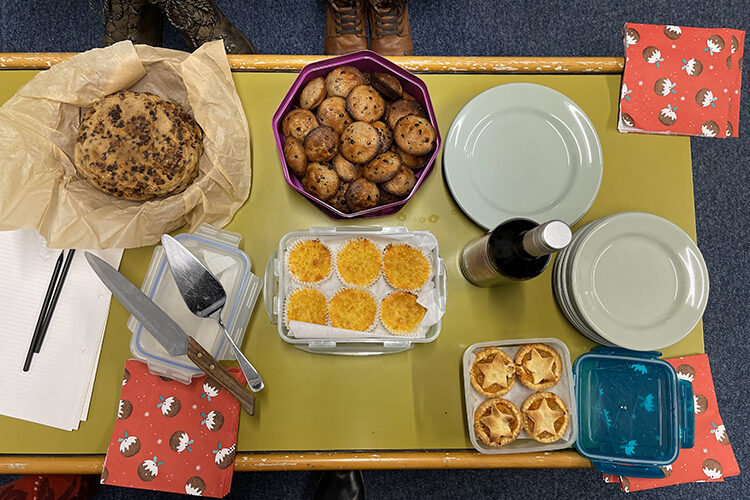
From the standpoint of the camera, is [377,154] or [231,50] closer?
[377,154]

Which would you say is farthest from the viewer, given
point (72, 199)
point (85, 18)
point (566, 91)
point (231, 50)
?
point (85, 18)

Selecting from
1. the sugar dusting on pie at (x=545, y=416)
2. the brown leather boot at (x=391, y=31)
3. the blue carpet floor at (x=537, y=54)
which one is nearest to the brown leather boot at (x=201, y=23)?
the blue carpet floor at (x=537, y=54)

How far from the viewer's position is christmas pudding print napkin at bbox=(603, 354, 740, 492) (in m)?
0.87

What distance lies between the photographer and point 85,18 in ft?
5.18

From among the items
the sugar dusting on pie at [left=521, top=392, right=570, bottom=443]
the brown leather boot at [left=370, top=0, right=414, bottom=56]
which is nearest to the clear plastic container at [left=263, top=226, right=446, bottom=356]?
the sugar dusting on pie at [left=521, top=392, right=570, bottom=443]

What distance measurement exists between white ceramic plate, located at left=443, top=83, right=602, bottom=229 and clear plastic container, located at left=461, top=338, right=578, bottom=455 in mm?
234

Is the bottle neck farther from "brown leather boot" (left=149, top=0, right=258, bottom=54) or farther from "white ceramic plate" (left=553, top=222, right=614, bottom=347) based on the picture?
"brown leather boot" (left=149, top=0, right=258, bottom=54)

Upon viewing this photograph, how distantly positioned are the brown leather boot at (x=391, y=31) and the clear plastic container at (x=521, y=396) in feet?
3.18

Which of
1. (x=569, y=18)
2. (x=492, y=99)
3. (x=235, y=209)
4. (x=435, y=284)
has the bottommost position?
(x=435, y=284)

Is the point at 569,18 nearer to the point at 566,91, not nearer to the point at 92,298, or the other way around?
the point at 566,91

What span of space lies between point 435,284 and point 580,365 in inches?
13.2

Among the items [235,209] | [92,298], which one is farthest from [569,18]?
[92,298]

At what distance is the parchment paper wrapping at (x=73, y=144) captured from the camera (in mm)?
783

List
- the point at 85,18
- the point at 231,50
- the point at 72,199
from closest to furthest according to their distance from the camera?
the point at 72,199, the point at 231,50, the point at 85,18
